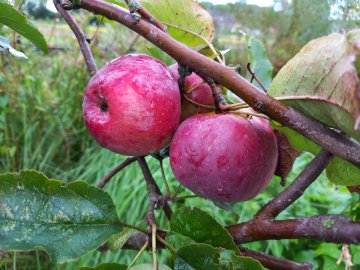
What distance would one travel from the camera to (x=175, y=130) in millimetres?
586

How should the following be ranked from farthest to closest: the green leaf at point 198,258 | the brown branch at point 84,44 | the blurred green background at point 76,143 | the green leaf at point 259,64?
the blurred green background at point 76,143
the green leaf at point 259,64
the brown branch at point 84,44
the green leaf at point 198,258

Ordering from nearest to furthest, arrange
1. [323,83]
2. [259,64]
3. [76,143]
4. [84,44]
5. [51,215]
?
[323,83] → [51,215] → [84,44] → [259,64] → [76,143]

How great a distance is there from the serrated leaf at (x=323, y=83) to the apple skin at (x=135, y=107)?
0.14 m

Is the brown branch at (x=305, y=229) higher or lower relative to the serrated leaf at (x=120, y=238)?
higher

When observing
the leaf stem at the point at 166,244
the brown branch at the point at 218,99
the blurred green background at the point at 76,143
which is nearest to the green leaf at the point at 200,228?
the leaf stem at the point at 166,244

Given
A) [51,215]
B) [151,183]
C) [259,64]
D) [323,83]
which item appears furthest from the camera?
[259,64]

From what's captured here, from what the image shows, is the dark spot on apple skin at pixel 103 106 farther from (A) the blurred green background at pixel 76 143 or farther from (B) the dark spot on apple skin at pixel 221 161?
(A) the blurred green background at pixel 76 143

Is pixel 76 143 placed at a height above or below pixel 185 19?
below

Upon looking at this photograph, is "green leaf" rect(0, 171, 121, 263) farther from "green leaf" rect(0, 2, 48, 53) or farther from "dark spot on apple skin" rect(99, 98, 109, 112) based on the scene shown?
"green leaf" rect(0, 2, 48, 53)

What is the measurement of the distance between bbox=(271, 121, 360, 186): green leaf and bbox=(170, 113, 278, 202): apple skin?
0.03 meters

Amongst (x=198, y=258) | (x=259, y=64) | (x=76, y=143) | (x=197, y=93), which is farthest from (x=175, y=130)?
(x=76, y=143)

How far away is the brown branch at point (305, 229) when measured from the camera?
423 mm

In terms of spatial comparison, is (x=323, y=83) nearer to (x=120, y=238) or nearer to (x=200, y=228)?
(x=200, y=228)

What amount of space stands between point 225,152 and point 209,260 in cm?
12
